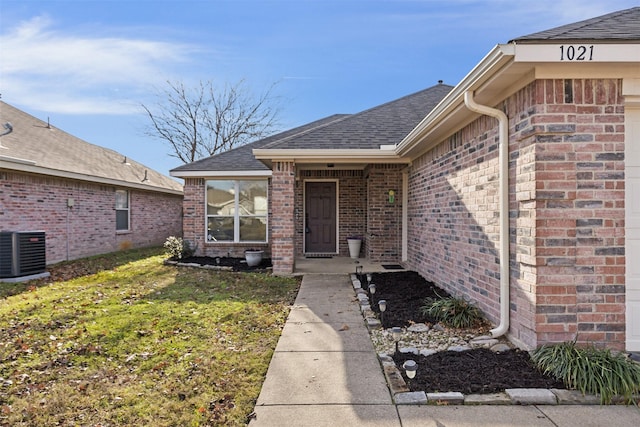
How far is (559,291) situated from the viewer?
10.6 feet

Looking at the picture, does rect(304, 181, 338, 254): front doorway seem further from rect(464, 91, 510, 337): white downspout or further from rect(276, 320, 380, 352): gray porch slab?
rect(464, 91, 510, 337): white downspout

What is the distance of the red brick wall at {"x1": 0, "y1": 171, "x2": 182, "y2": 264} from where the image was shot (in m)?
8.77

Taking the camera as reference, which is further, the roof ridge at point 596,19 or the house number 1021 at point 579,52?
the roof ridge at point 596,19

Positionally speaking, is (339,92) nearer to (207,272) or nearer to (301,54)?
(301,54)

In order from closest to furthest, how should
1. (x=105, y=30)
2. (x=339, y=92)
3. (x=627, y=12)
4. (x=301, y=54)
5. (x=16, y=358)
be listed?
(x=16, y=358) < (x=627, y=12) < (x=105, y=30) < (x=301, y=54) < (x=339, y=92)

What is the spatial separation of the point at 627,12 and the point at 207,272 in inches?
348

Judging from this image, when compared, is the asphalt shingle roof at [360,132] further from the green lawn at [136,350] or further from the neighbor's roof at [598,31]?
the neighbor's roof at [598,31]

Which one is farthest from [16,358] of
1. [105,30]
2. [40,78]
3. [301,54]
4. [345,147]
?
[301,54]

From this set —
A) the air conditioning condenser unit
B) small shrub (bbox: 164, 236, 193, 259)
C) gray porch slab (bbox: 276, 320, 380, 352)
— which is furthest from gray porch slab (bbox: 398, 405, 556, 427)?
small shrub (bbox: 164, 236, 193, 259)

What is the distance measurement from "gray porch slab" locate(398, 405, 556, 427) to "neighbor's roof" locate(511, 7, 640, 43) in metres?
2.93

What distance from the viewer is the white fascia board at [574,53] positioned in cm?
300

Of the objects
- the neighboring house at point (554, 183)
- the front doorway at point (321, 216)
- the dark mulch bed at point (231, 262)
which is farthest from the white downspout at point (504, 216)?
the front doorway at point (321, 216)

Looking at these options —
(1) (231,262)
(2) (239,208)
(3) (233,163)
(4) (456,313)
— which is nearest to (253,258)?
(1) (231,262)

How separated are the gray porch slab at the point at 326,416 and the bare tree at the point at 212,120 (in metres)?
23.6
